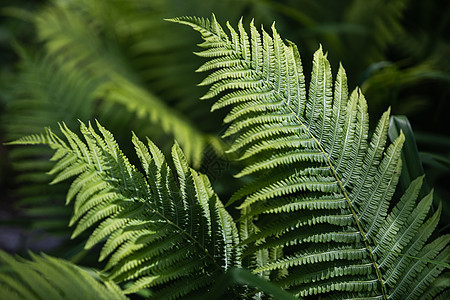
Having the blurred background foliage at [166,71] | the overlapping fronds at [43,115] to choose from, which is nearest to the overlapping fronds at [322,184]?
the blurred background foliage at [166,71]

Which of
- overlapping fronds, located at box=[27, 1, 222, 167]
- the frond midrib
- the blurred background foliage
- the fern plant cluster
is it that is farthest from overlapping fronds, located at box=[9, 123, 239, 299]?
overlapping fronds, located at box=[27, 1, 222, 167]

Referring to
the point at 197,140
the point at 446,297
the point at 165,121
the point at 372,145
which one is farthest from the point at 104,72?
the point at 446,297

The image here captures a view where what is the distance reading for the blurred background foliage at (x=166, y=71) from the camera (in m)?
1.29

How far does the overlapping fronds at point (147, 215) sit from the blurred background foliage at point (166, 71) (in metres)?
0.42

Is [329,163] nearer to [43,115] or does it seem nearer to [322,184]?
[322,184]

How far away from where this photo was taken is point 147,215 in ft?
1.99

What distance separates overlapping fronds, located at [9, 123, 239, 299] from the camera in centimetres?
60

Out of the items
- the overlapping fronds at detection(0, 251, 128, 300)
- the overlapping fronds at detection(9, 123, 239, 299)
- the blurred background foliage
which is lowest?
the overlapping fronds at detection(0, 251, 128, 300)

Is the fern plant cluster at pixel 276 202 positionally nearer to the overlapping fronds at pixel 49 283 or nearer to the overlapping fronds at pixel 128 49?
the overlapping fronds at pixel 49 283

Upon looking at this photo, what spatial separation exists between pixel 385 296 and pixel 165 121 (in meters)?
0.93

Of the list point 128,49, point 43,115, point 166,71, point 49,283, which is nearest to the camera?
point 49,283

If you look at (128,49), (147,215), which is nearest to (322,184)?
(147,215)

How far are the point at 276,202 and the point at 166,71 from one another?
126 cm

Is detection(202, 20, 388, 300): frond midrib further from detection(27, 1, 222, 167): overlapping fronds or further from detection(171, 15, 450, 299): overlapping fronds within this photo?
detection(27, 1, 222, 167): overlapping fronds
